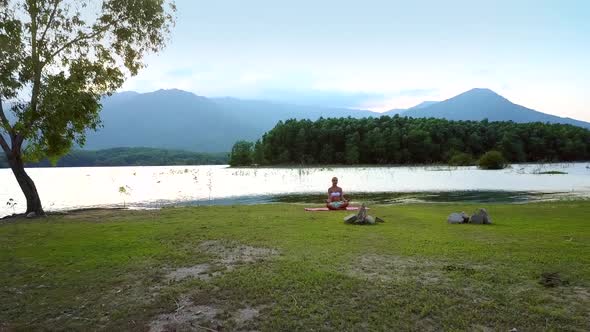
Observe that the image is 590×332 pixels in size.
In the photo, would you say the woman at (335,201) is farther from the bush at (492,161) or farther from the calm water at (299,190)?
the bush at (492,161)

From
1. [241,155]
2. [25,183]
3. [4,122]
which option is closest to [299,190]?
[25,183]

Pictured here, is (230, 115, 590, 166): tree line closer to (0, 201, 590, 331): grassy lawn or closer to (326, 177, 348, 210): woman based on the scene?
(326, 177, 348, 210): woman

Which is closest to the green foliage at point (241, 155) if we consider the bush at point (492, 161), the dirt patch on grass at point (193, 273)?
the bush at point (492, 161)

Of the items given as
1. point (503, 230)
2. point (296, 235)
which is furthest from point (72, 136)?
point (503, 230)

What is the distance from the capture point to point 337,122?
142 m

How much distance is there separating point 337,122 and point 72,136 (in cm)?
12206

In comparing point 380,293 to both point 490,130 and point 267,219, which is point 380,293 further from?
point 490,130

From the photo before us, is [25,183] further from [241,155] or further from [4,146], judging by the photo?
[241,155]

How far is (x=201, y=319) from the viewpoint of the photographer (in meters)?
7.60

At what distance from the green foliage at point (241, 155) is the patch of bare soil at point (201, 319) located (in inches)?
5396

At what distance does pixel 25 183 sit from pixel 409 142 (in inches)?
4464

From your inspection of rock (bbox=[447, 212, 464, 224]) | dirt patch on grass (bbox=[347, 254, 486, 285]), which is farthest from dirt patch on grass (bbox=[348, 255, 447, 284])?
rock (bbox=[447, 212, 464, 224])

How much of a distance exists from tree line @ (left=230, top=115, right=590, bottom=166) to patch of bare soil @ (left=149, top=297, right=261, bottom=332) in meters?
116

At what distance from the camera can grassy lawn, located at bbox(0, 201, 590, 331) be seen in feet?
24.5
